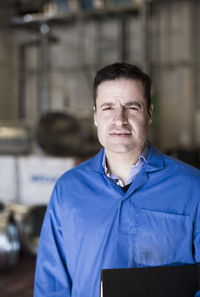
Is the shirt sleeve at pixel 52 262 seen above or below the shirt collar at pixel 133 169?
below

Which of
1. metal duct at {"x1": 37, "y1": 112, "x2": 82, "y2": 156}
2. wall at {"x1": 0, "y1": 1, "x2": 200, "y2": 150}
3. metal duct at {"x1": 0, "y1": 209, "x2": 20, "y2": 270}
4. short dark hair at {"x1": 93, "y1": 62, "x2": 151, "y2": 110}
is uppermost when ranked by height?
wall at {"x1": 0, "y1": 1, "x2": 200, "y2": 150}

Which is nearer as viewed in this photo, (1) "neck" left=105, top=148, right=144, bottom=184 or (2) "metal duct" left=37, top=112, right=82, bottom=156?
(1) "neck" left=105, top=148, right=144, bottom=184

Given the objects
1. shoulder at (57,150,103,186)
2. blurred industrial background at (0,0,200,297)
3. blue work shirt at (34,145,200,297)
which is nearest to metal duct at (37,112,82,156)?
blurred industrial background at (0,0,200,297)

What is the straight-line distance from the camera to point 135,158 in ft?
5.01

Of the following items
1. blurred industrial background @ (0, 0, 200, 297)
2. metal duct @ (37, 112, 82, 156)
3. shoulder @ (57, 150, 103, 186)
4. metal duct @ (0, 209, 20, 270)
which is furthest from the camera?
blurred industrial background @ (0, 0, 200, 297)

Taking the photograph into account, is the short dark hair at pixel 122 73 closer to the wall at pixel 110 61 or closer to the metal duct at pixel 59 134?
the metal duct at pixel 59 134

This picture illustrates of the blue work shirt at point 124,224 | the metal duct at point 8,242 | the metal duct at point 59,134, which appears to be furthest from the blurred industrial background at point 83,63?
the blue work shirt at point 124,224

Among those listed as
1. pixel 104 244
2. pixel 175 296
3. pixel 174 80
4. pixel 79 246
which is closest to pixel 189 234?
pixel 175 296

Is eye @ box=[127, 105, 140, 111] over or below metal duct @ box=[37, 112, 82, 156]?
over

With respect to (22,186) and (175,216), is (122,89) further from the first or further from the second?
(22,186)

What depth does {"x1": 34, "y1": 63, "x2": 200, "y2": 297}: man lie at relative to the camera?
136 cm

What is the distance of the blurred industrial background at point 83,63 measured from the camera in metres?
5.40

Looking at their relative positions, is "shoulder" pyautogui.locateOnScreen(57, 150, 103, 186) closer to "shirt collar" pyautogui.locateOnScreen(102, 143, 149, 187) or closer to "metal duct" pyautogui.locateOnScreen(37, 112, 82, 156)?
"shirt collar" pyautogui.locateOnScreen(102, 143, 149, 187)

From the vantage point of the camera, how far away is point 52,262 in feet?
5.09
